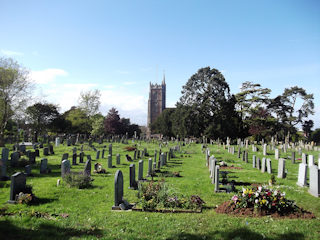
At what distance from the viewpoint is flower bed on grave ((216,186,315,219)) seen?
26.1 feet

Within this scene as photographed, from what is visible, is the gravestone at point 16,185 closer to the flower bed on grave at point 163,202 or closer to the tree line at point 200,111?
the flower bed on grave at point 163,202

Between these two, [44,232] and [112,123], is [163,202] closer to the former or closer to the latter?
[44,232]

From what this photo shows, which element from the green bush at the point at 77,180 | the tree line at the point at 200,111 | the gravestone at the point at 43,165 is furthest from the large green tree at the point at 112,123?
the green bush at the point at 77,180

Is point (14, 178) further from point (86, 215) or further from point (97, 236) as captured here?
point (97, 236)

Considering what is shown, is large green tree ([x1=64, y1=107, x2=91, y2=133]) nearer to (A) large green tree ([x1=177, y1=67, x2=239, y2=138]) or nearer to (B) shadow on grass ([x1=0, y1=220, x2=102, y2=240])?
(A) large green tree ([x1=177, y1=67, x2=239, y2=138])

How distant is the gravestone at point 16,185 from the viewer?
28.9ft

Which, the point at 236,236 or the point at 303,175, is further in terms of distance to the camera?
the point at 303,175

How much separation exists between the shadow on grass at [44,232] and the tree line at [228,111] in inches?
1674

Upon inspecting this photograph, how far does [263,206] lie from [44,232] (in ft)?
21.1

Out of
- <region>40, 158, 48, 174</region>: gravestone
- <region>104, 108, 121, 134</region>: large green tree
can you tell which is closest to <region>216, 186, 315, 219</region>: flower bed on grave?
<region>40, 158, 48, 174</region>: gravestone

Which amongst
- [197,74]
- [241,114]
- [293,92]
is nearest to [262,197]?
[197,74]

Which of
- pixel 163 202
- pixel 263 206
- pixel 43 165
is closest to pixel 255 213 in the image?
pixel 263 206

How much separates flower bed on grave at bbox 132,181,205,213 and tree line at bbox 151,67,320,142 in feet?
130

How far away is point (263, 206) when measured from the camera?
814cm
